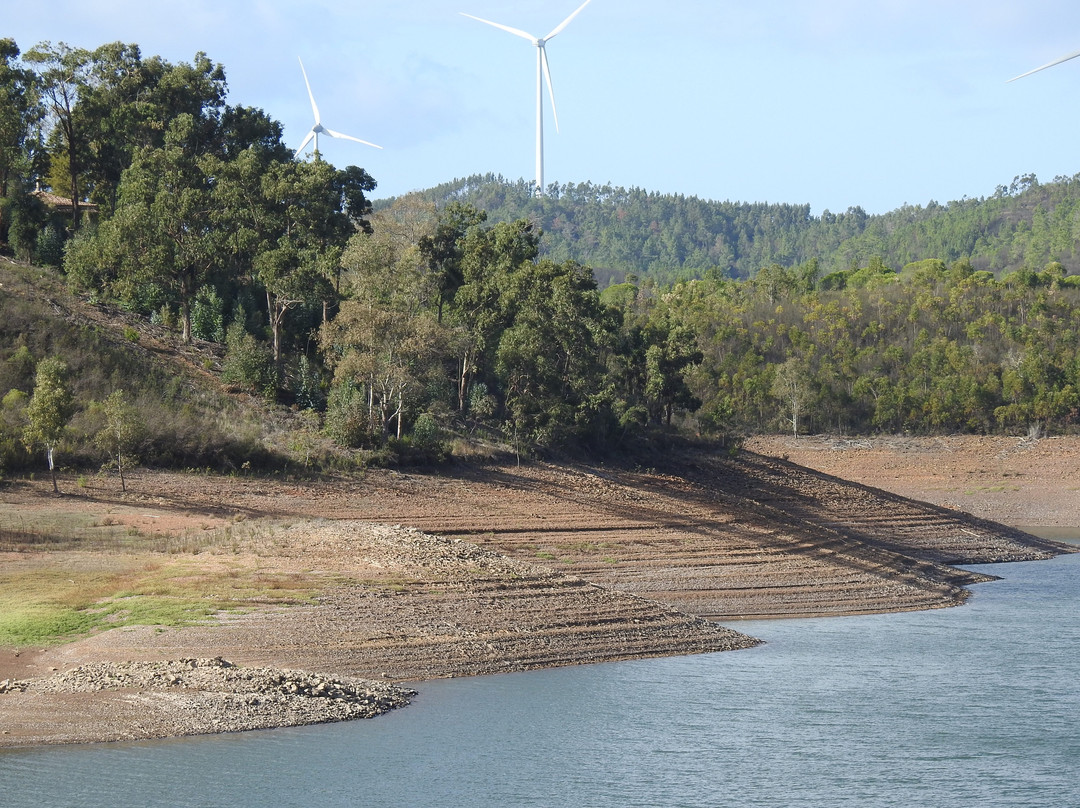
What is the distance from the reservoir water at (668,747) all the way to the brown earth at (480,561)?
47.8 inches

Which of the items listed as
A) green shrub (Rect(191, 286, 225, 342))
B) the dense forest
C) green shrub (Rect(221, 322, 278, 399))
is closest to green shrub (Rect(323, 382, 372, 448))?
the dense forest

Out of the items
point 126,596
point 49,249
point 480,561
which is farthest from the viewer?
point 49,249

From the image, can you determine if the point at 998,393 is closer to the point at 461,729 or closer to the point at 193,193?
the point at 193,193

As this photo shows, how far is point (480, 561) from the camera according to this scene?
116ft

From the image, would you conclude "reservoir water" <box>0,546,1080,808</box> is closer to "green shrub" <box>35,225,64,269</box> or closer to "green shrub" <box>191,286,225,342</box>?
"green shrub" <box>191,286,225,342</box>

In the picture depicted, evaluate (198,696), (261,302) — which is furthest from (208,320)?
(198,696)

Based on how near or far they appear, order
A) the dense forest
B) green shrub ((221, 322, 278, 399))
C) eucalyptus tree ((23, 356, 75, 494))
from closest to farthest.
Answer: eucalyptus tree ((23, 356, 75, 494)) → the dense forest → green shrub ((221, 322, 278, 399))

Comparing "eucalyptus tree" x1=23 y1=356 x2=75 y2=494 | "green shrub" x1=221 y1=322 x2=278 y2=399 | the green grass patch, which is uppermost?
"green shrub" x1=221 y1=322 x2=278 y2=399

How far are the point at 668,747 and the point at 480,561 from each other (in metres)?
12.4

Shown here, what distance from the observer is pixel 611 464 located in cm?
5400

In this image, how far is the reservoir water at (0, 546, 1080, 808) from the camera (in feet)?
68.1

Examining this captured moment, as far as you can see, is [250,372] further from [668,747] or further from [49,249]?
[668,747]

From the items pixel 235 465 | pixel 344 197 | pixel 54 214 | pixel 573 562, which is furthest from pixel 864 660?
pixel 54 214

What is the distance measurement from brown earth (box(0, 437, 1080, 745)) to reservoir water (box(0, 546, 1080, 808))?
1.21 m
